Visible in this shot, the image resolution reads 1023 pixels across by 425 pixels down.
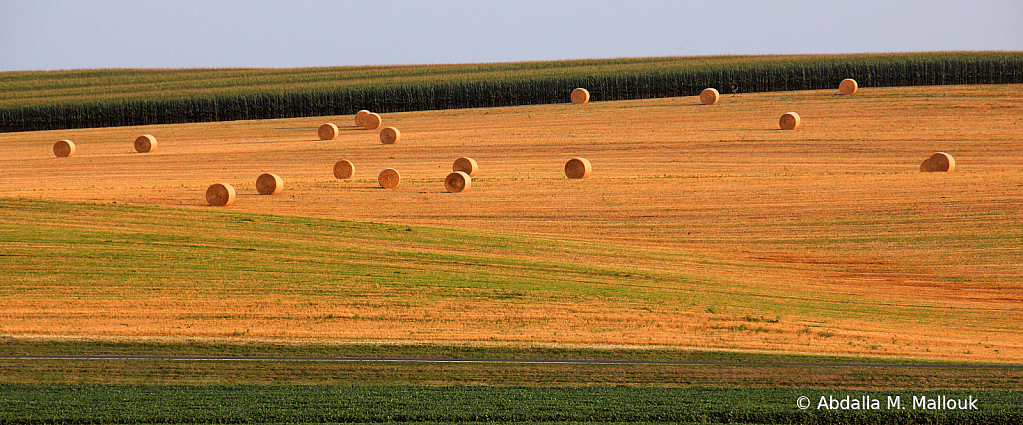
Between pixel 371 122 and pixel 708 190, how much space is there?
21.6 metres

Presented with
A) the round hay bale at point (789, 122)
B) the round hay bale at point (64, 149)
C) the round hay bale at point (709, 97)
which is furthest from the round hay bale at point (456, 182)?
the round hay bale at point (709, 97)

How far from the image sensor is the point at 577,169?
3238cm

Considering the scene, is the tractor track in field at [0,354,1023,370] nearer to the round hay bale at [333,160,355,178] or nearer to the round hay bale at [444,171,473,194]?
the round hay bale at [444,171,473,194]

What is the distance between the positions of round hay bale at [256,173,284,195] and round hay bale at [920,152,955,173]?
70.9 ft

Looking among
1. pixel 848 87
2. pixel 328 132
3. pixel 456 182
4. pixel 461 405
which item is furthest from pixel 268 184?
pixel 848 87

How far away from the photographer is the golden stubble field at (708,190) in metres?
16.7

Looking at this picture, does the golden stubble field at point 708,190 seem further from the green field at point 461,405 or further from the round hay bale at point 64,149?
the green field at point 461,405

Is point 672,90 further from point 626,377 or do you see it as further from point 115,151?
point 626,377

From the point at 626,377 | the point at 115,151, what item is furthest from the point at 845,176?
the point at 115,151

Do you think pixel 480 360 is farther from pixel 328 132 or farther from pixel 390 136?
pixel 328 132

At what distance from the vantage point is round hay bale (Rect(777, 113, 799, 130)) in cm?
4125

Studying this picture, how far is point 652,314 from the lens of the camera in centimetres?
1666

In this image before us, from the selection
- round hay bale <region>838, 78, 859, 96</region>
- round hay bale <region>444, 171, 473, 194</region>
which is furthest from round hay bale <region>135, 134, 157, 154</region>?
round hay bale <region>838, 78, 859, 96</region>

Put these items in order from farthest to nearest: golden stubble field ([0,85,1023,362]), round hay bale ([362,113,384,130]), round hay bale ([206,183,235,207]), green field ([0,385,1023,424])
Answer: round hay bale ([362,113,384,130]) < round hay bale ([206,183,235,207]) < golden stubble field ([0,85,1023,362]) < green field ([0,385,1023,424])
